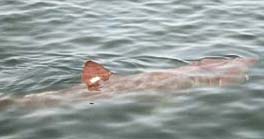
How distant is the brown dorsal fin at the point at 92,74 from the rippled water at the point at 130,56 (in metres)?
0.42

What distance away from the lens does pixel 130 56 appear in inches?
355

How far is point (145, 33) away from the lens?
10.1 metres

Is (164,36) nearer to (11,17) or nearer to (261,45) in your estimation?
(261,45)

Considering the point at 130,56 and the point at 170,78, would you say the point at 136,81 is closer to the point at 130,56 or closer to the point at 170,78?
the point at 170,78

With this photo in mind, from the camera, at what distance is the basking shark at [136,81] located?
7.18 m

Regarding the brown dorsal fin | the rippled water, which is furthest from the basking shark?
the rippled water

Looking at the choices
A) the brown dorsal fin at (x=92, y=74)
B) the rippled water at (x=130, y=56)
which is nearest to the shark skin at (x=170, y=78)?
the brown dorsal fin at (x=92, y=74)

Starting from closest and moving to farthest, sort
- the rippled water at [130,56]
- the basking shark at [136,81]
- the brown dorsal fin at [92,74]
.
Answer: the rippled water at [130,56]
the basking shark at [136,81]
the brown dorsal fin at [92,74]

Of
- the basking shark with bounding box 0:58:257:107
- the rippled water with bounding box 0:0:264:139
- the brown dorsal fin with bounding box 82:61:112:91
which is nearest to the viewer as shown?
the rippled water with bounding box 0:0:264:139

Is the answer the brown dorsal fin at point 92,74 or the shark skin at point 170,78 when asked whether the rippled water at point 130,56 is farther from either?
the brown dorsal fin at point 92,74

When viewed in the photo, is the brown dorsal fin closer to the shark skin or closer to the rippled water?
the shark skin

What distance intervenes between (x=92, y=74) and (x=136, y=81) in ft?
2.20

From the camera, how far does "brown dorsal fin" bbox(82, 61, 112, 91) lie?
742 centimetres

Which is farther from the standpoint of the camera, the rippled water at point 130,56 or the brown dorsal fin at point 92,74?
the brown dorsal fin at point 92,74
